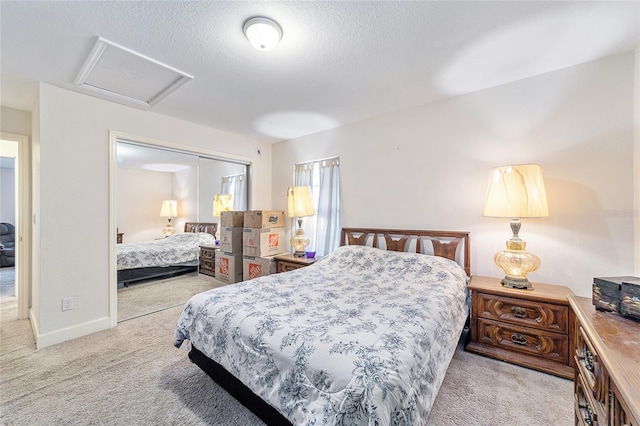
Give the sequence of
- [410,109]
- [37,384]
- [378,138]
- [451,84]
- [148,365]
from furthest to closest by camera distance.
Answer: [378,138] < [410,109] < [451,84] < [148,365] < [37,384]

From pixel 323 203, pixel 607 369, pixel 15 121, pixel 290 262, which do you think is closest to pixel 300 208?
pixel 323 203

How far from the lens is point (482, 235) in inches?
101

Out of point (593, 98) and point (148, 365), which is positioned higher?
point (593, 98)

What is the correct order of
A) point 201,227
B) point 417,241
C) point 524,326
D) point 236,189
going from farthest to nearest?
point 236,189
point 201,227
point 417,241
point 524,326

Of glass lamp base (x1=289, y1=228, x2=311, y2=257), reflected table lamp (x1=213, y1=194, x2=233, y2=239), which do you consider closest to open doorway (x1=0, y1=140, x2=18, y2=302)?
reflected table lamp (x1=213, y1=194, x2=233, y2=239)

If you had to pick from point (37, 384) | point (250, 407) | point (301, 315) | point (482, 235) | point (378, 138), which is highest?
point (378, 138)

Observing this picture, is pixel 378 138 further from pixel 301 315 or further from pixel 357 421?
pixel 357 421

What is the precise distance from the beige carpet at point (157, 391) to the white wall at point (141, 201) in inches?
51.0

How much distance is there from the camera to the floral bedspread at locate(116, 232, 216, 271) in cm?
303

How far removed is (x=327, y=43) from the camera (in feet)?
6.07

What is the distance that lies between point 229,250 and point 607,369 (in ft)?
12.9

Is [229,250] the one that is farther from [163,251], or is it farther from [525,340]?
[525,340]

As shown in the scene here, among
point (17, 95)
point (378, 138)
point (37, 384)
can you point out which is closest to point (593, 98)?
point (378, 138)

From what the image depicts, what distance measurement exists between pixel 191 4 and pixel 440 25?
5.13ft
